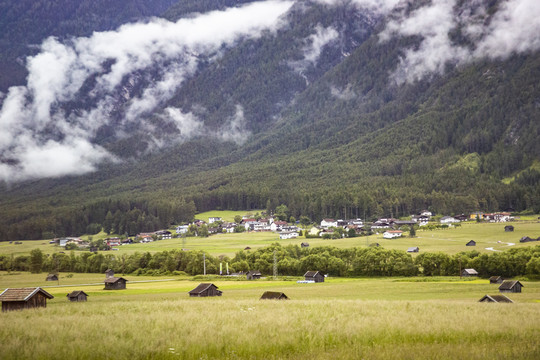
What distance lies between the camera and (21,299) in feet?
137

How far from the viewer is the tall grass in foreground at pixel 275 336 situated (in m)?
20.3

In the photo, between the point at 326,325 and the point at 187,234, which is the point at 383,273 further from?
the point at 187,234

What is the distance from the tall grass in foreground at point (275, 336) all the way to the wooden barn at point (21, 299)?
548 inches

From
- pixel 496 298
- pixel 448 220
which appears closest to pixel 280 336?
pixel 496 298

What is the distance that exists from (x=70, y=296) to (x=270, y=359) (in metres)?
43.4

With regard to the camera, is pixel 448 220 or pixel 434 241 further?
pixel 448 220

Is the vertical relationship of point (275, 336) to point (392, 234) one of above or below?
below

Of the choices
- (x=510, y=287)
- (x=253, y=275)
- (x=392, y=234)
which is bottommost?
(x=510, y=287)

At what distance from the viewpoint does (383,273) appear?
89312 millimetres

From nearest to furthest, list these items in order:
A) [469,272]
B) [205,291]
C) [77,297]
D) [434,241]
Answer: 1. [77,297]
2. [205,291]
3. [469,272]
4. [434,241]

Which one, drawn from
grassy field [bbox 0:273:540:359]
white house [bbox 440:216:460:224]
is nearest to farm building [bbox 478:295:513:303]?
grassy field [bbox 0:273:540:359]

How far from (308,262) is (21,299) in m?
60.2

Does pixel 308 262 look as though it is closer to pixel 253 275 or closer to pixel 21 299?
pixel 253 275

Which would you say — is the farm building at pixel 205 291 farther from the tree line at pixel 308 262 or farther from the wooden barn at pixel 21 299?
the tree line at pixel 308 262
